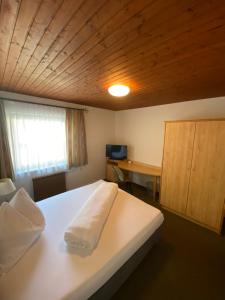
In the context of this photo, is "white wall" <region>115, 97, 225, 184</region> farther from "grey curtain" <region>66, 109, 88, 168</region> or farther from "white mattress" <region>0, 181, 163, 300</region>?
"white mattress" <region>0, 181, 163, 300</region>

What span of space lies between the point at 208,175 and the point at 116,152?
2.46 meters

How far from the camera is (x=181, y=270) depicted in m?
1.65

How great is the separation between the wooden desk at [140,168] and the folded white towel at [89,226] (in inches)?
58.3

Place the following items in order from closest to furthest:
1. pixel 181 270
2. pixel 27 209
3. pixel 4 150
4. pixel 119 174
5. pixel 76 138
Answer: pixel 27 209 < pixel 181 270 < pixel 4 150 < pixel 119 174 < pixel 76 138

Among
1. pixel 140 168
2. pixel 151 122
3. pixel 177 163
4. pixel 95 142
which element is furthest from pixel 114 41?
pixel 95 142

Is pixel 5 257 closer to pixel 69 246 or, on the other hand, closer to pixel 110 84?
pixel 69 246

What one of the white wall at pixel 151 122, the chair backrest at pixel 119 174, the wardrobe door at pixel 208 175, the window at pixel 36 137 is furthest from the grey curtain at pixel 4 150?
the wardrobe door at pixel 208 175

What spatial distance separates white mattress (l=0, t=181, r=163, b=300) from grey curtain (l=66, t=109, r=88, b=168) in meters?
1.72

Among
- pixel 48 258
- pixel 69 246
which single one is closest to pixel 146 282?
pixel 69 246

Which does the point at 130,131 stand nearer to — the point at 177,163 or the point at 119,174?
the point at 119,174

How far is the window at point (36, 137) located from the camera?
258 cm

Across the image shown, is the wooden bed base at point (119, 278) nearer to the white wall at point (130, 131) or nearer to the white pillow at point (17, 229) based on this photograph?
the white pillow at point (17, 229)

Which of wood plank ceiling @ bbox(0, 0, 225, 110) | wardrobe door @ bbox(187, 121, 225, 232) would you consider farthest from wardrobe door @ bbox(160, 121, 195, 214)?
wood plank ceiling @ bbox(0, 0, 225, 110)

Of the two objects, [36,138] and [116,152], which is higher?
[36,138]
